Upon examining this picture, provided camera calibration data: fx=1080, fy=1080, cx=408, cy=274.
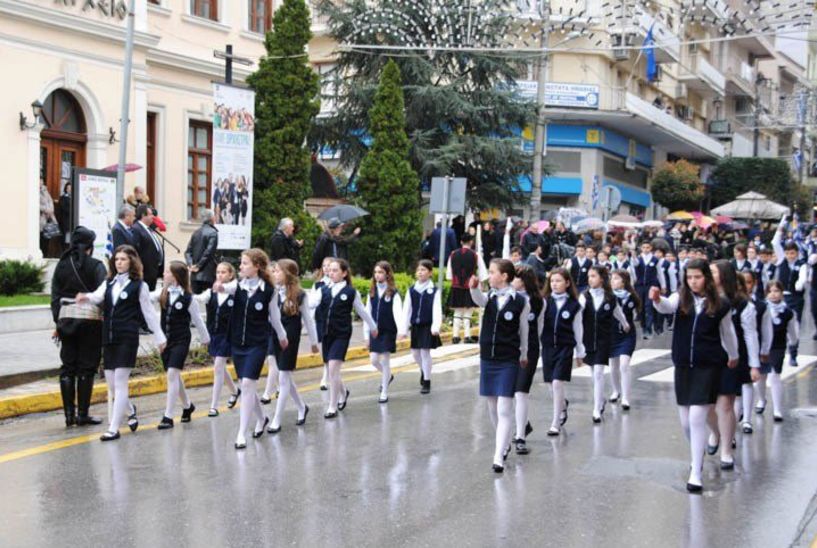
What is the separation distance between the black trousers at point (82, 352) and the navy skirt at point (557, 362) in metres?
4.32

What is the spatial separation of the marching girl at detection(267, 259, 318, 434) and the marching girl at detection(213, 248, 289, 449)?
0.33m

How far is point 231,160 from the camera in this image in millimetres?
19531

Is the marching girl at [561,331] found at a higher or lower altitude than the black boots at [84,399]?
higher

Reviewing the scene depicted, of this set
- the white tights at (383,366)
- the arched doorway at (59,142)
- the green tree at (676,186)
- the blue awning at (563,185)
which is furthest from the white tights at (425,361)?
→ the green tree at (676,186)

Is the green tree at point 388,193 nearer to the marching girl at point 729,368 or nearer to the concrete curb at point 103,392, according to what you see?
the concrete curb at point 103,392

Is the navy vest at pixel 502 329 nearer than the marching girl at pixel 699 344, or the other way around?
the marching girl at pixel 699 344

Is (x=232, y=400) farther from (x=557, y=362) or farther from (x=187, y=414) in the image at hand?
(x=557, y=362)

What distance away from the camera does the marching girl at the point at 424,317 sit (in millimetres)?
13000

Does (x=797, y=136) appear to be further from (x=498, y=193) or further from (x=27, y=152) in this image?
(x=27, y=152)

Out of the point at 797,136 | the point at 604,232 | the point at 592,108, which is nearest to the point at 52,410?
the point at 604,232

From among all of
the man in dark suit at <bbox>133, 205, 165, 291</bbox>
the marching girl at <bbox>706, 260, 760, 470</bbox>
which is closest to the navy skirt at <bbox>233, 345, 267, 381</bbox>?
the marching girl at <bbox>706, 260, 760, 470</bbox>

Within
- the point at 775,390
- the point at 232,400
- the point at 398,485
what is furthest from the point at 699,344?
the point at 232,400

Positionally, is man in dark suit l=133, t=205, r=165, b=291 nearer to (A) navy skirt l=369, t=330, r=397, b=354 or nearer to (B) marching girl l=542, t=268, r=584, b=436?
(A) navy skirt l=369, t=330, r=397, b=354

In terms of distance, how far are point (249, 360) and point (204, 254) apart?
723cm
